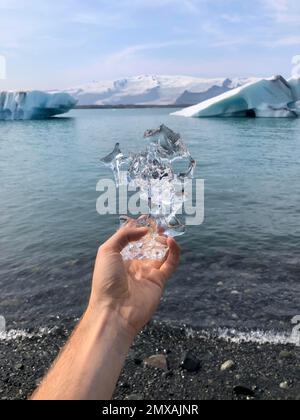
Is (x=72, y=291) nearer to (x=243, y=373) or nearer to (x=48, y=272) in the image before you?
(x=48, y=272)

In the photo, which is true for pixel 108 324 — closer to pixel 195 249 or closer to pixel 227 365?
pixel 227 365

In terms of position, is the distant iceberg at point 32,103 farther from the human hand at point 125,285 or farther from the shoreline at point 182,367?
the human hand at point 125,285

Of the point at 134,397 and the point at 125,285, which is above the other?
the point at 125,285

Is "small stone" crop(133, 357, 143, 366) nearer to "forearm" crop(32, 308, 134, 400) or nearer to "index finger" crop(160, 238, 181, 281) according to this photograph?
"index finger" crop(160, 238, 181, 281)

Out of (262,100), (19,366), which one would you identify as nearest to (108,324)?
(19,366)

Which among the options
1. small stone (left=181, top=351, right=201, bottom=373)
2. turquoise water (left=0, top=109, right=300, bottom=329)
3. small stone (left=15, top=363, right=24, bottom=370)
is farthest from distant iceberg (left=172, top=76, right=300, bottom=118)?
Result: small stone (left=15, top=363, right=24, bottom=370)

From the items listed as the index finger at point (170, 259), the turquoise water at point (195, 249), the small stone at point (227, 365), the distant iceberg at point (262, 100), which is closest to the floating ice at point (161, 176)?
the index finger at point (170, 259)
